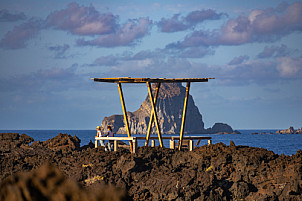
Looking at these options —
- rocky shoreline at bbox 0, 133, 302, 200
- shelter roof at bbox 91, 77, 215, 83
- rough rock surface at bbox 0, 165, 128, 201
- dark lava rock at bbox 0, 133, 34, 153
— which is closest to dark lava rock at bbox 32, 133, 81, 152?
dark lava rock at bbox 0, 133, 34, 153

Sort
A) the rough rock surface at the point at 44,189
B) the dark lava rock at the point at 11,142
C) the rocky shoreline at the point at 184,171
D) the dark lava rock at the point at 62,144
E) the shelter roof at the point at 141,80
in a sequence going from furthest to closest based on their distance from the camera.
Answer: the dark lava rock at the point at 11,142 → the dark lava rock at the point at 62,144 → the shelter roof at the point at 141,80 → the rocky shoreline at the point at 184,171 → the rough rock surface at the point at 44,189

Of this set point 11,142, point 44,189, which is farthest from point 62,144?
point 44,189

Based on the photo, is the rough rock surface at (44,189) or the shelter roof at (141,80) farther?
the shelter roof at (141,80)

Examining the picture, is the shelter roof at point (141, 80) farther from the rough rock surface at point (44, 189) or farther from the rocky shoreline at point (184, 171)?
the rough rock surface at point (44, 189)

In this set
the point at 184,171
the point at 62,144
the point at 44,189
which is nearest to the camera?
the point at 44,189

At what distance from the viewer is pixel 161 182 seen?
1786 centimetres

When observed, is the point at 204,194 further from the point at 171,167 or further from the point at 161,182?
the point at 171,167

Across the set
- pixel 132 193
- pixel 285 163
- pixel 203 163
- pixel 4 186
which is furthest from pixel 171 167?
pixel 4 186

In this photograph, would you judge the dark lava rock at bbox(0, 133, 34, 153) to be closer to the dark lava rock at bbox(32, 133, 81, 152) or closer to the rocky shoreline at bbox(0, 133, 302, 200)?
the dark lava rock at bbox(32, 133, 81, 152)

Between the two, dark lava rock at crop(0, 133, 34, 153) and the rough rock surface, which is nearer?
the rough rock surface

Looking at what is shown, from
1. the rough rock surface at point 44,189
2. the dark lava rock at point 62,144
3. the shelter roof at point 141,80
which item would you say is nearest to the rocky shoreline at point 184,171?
the dark lava rock at point 62,144

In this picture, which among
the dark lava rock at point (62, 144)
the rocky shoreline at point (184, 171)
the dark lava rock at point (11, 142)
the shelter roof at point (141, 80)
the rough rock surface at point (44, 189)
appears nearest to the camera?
the rough rock surface at point (44, 189)

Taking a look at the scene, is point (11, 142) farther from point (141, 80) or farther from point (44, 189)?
point (44, 189)

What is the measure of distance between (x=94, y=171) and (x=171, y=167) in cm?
330
